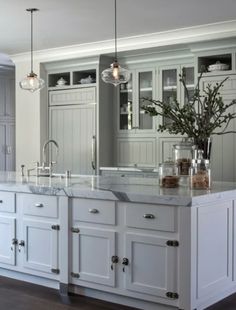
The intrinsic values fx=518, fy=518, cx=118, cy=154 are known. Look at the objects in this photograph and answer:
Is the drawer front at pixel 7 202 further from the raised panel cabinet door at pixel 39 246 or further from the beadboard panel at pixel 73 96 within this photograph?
the beadboard panel at pixel 73 96

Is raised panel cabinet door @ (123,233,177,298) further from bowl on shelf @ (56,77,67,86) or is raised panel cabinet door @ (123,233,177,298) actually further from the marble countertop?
bowl on shelf @ (56,77,67,86)

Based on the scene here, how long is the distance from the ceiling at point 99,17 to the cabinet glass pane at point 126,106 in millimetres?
919

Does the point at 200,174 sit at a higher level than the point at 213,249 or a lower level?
higher

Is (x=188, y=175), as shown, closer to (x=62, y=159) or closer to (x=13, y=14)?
(x=13, y=14)

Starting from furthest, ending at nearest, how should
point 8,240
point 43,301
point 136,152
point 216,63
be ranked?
point 136,152, point 216,63, point 8,240, point 43,301

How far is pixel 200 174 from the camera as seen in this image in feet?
12.1

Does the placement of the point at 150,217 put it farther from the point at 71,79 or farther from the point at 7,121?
the point at 7,121

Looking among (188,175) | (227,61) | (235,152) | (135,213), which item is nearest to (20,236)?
(135,213)

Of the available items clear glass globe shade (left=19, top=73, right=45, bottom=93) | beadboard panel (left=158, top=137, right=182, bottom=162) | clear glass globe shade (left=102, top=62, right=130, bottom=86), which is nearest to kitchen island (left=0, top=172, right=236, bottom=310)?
clear glass globe shade (left=102, top=62, right=130, bottom=86)

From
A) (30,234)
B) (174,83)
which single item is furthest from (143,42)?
(30,234)

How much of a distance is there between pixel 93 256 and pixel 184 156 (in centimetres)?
102

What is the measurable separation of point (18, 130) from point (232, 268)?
16.2 ft

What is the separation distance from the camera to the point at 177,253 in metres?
3.23

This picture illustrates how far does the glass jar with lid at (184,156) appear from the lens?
3.87m
